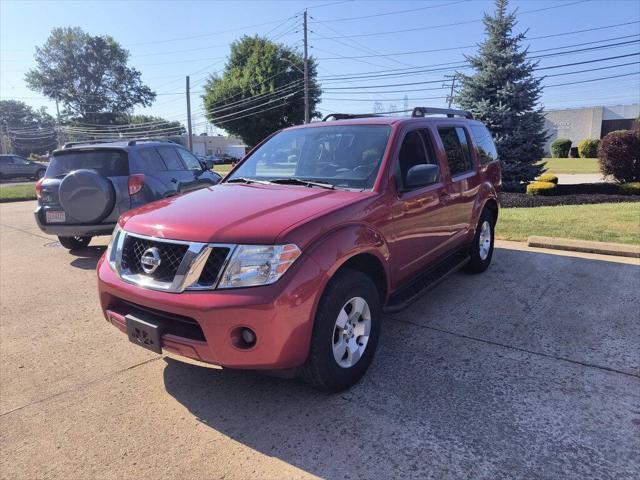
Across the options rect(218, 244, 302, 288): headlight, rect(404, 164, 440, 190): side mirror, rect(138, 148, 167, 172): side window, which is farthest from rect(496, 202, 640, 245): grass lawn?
rect(218, 244, 302, 288): headlight

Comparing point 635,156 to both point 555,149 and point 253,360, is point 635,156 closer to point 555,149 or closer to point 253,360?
point 253,360

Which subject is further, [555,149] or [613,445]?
[555,149]

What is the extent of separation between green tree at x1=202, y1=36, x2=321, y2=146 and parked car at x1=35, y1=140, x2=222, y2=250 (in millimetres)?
38623

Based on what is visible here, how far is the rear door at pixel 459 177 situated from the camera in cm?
468

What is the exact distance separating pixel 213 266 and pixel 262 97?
4557cm

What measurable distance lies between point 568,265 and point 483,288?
1756 mm

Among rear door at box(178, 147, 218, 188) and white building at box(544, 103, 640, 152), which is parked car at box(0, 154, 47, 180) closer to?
rear door at box(178, 147, 218, 188)

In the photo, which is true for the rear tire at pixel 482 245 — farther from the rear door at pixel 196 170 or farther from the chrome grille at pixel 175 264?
the rear door at pixel 196 170

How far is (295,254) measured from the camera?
106 inches

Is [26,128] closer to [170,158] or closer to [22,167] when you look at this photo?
[22,167]

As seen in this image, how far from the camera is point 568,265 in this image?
6.25m

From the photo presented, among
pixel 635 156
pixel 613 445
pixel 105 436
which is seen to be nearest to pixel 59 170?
pixel 105 436

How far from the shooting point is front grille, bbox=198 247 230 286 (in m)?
2.66

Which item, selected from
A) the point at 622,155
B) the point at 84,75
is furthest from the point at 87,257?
the point at 84,75
